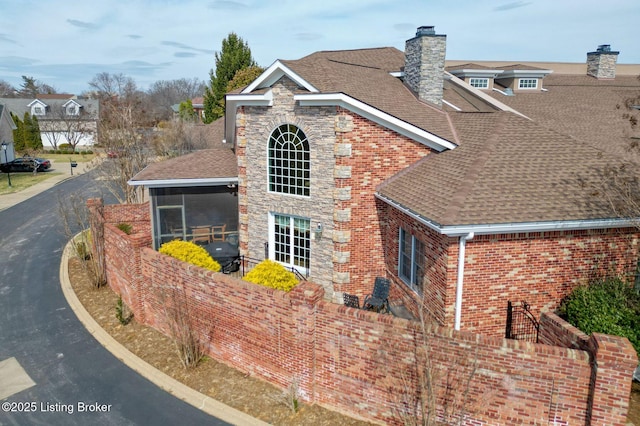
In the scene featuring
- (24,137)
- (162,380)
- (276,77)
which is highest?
(276,77)

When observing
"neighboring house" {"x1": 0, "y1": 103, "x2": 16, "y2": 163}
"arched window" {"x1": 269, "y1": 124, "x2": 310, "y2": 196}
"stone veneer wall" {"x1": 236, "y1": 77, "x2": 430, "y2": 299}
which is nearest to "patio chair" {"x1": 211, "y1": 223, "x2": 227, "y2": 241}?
"arched window" {"x1": 269, "y1": 124, "x2": 310, "y2": 196}

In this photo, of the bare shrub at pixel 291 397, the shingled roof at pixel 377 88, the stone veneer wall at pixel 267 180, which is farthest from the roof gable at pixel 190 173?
the bare shrub at pixel 291 397

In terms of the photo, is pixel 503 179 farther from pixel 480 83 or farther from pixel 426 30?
pixel 480 83

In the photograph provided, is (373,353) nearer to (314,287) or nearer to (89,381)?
(314,287)

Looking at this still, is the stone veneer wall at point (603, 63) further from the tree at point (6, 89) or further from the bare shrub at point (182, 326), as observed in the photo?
the tree at point (6, 89)

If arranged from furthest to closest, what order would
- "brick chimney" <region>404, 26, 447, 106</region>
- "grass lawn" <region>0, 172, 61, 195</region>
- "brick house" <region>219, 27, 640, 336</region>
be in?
"grass lawn" <region>0, 172, 61, 195</region>
"brick chimney" <region>404, 26, 447, 106</region>
"brick house" <region>219, 27, 640, 336</region>

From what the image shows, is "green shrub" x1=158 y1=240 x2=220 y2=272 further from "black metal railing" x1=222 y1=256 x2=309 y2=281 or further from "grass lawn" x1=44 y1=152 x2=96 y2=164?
"grass lawn" x1=44 y1=152 x2=96 y2=164

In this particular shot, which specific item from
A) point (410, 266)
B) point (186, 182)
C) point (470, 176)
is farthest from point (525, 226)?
point (186, 182)
